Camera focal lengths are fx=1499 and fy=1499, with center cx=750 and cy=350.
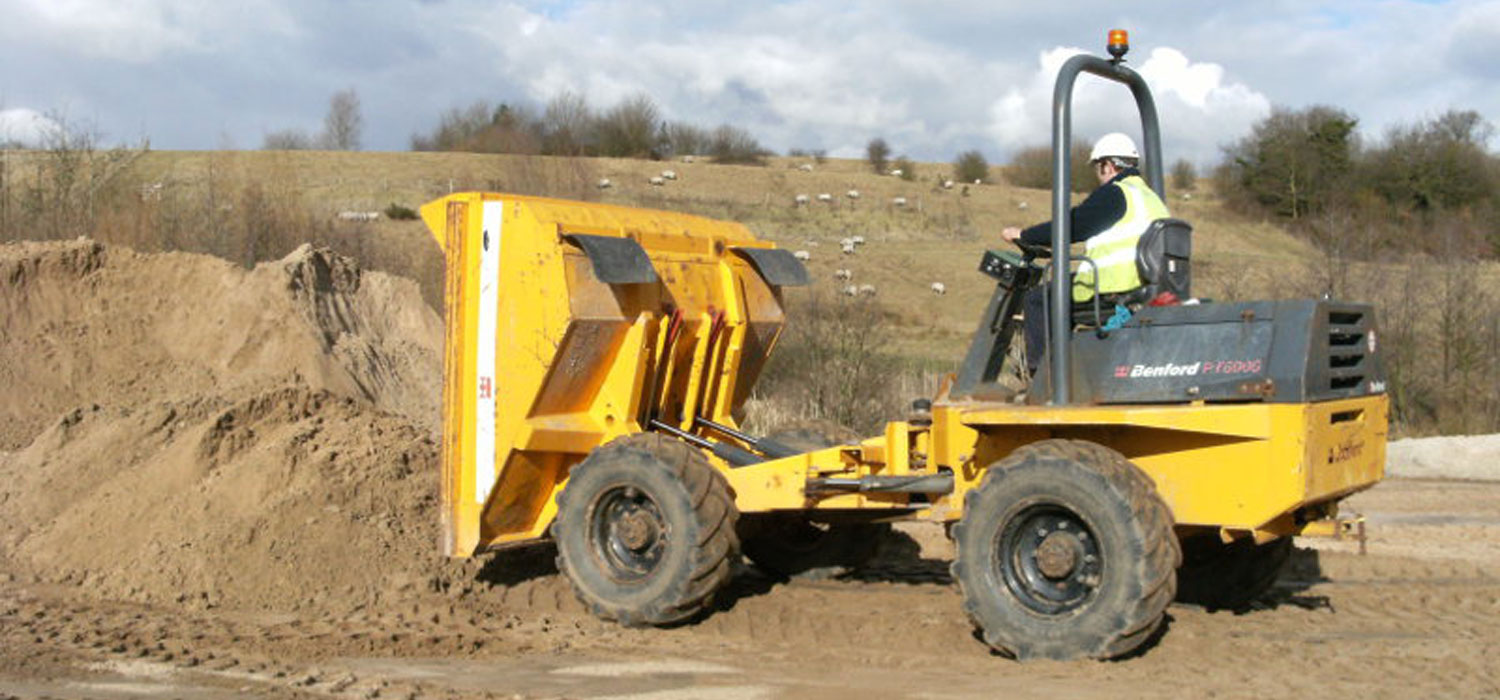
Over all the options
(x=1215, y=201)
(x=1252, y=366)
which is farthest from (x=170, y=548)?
(x=1215, y=201)

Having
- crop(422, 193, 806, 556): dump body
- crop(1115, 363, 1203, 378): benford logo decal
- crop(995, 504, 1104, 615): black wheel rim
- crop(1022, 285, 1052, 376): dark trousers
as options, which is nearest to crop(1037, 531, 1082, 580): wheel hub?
crop(995, 504, 1104, 615): black wheel rim

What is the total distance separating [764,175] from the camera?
170 feet

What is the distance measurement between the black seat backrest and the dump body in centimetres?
269

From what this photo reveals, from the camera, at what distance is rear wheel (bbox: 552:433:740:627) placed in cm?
777

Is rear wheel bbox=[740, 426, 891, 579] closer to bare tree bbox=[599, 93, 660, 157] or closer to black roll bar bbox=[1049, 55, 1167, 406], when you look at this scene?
black roll bar bbox=[1049, 55, 1167, 406]

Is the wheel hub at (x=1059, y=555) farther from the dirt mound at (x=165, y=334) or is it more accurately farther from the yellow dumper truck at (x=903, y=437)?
the dirt mound at (x=165, y=334)

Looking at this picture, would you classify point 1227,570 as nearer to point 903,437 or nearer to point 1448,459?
point 903,437

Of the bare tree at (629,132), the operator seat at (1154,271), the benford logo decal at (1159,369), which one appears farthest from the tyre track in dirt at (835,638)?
the bare tree at (629,132)

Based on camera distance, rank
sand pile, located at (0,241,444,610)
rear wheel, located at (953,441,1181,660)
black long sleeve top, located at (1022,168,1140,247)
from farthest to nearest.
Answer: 1. sand pile, located at (0,241,444,610)
2. black long sleeve top, located at (1022,168,1140,247)
3. rear wheel, located at (953,441,1181,660)

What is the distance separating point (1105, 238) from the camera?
717cm

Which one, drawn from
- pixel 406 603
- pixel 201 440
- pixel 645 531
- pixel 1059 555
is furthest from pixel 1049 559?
pixel 201 440

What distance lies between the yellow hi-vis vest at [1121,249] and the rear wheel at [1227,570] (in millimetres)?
1730

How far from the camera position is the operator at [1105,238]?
711 cm

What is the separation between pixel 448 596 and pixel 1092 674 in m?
3.83
